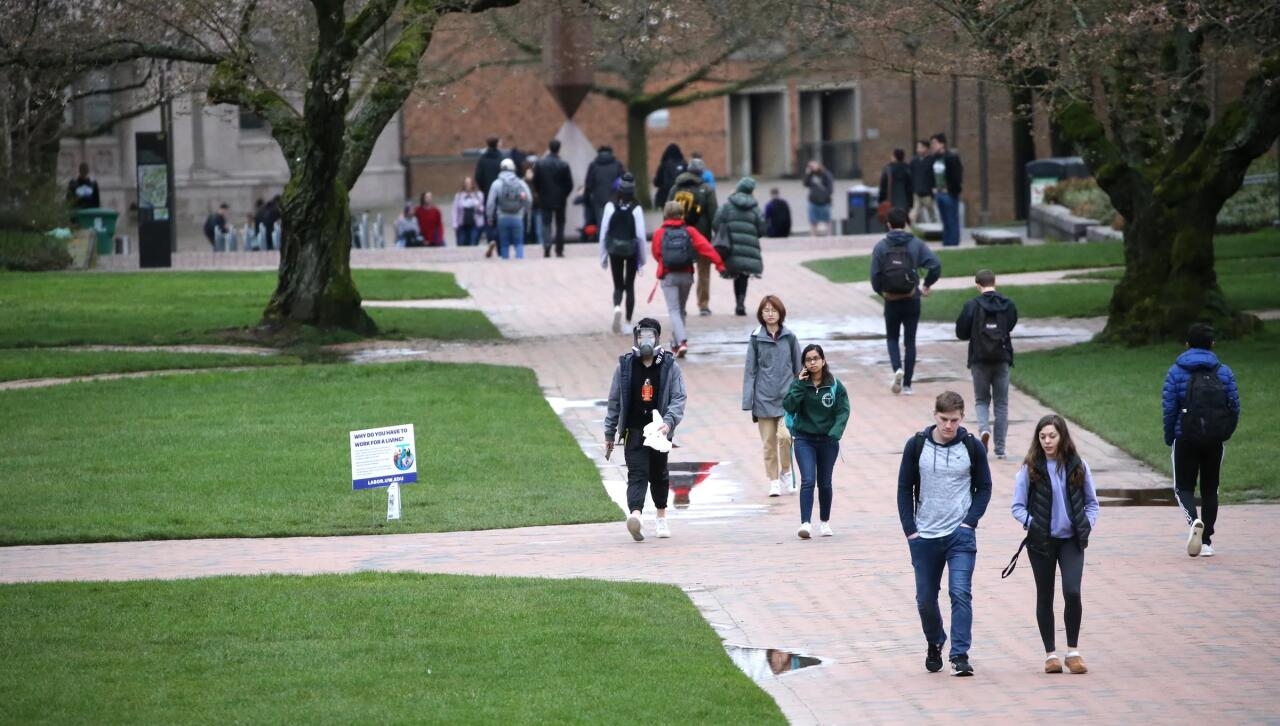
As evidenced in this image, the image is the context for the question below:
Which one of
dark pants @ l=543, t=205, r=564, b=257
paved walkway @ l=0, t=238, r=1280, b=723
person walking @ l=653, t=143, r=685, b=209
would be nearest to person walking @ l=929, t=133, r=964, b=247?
person walking @ l=653, t=143, r=685, b=209

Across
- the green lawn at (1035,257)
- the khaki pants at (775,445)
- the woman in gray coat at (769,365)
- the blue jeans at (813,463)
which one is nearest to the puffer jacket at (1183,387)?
the blue jeans at (813,463)

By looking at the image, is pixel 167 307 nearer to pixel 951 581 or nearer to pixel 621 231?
pixel 621 231

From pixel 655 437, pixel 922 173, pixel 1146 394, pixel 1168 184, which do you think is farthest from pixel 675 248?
pixel 922 173

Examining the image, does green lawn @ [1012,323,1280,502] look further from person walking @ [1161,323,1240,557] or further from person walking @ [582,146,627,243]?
person walking @ [582,146,627,243]

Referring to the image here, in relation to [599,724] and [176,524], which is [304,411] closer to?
[176,524]

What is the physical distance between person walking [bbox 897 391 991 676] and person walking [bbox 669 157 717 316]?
1517 cm

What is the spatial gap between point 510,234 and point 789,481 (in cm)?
1955

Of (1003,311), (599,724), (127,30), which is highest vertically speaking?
(127,30)

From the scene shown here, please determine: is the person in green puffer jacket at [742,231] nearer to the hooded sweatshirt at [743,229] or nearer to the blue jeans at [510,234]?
the hooded sweatshirt at [743,229]

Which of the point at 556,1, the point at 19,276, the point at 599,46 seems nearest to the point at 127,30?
the point at 556,1

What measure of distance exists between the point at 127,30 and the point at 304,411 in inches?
243

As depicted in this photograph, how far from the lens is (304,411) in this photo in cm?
1869

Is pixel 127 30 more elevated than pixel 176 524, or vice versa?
pixel 127 30

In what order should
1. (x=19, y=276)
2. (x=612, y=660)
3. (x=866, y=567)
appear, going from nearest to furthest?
(x=612, y=660)
(x=866, y=567)
(x=19, y=276)
